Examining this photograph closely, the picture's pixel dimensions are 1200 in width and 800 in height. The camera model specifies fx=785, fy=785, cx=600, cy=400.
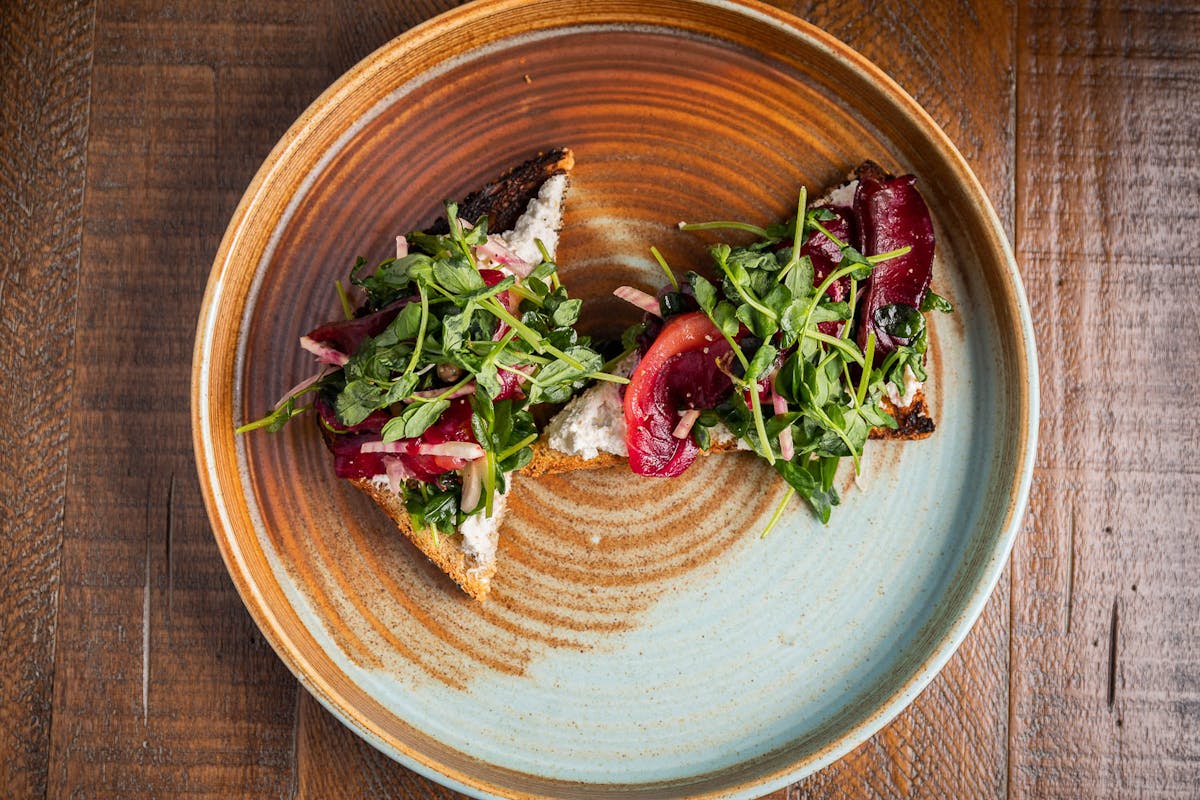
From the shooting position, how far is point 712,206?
2.45m

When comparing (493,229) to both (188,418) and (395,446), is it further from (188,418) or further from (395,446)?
(188,418)

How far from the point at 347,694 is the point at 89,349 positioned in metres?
1.37

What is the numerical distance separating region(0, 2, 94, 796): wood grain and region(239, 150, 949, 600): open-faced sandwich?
2.74 feet

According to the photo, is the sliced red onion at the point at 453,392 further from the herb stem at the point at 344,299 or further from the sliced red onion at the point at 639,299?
the sliced red onion at the point at 639,299

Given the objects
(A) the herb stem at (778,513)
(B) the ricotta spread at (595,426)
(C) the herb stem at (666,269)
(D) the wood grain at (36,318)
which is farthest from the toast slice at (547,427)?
(D) the wood grain at (36,318)

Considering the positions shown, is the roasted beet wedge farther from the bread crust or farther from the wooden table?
the bread crust

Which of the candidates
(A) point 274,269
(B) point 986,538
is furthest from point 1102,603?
(A) point 274,269

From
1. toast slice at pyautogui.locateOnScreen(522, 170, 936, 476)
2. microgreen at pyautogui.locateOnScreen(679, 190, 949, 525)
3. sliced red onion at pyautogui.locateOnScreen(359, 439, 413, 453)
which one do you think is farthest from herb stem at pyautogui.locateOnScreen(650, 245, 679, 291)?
sliced red onion at pyautogui.locateOnScreen(359, 439, 413, 453)

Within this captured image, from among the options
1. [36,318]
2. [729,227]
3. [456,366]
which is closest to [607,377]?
[456,366]

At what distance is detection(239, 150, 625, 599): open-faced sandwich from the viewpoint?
80.2 inches

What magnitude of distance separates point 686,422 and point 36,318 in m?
2.10

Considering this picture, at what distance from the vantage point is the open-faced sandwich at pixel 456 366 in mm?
2037

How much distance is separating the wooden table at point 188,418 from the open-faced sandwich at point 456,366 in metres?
0.64

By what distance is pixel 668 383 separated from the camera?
224 centimetres
